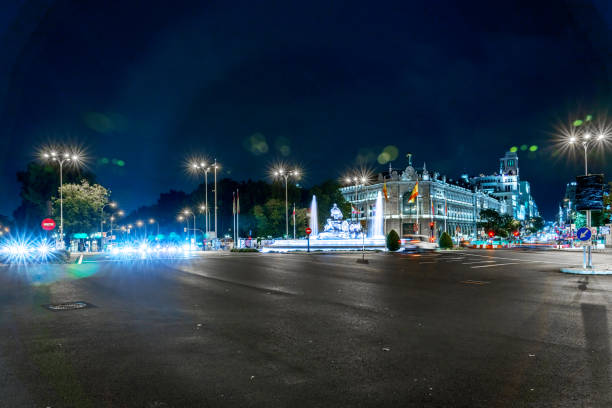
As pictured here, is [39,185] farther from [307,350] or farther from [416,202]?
[416,202]

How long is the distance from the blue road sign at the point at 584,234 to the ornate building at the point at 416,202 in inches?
3823

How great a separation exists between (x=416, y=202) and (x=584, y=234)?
10346cm

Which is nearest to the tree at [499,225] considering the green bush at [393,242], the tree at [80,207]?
the green bush at [393,242]

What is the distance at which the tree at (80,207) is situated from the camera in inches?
2203

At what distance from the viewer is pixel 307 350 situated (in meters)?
7.05

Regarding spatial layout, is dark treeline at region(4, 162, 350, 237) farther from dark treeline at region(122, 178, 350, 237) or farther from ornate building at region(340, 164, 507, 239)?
ornate building at region(340, 164, 507, 239)

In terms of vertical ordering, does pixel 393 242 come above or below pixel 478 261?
above

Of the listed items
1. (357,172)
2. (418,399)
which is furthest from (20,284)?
(357,172)

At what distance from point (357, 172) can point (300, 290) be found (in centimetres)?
12015

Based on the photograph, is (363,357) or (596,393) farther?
(363,357)

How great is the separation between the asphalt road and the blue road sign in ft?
25.8

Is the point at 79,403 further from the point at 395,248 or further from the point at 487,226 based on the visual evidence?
the point at 487,226

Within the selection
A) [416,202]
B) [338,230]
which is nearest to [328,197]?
[338,230]

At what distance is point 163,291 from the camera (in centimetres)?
1445
